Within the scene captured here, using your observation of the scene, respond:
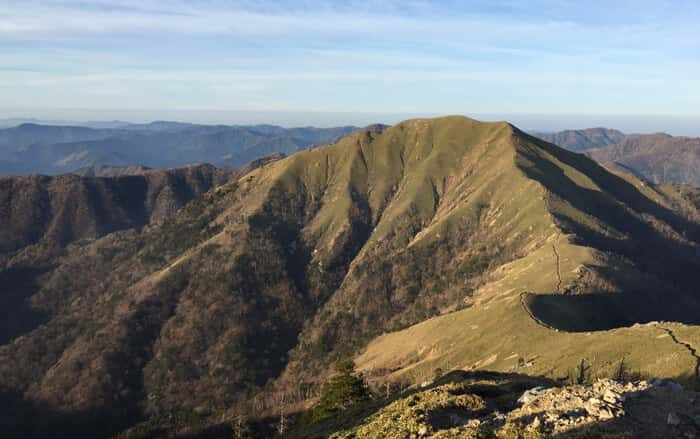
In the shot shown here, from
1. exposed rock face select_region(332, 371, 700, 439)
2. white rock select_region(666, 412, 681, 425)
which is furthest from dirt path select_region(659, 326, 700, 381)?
white rock select_region(666, 412, 681, 425)

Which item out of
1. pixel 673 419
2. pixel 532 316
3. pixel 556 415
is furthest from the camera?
pixel 532 316

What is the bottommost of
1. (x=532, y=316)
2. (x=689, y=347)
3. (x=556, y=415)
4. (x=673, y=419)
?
(x=532, y=316)

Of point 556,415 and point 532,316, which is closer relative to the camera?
point 556,415

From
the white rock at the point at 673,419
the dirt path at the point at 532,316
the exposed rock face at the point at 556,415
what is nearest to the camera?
the exposed rock face at the point at 556,415

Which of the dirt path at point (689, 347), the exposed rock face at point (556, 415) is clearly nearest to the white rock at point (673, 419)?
the exposed rock face at point (556, 415)

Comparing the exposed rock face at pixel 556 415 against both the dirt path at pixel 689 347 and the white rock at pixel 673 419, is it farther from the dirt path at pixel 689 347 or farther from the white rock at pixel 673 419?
the dirt path at pixel 689 347

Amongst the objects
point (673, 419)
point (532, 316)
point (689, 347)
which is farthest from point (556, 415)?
point (532, 316)

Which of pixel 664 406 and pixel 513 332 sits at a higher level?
pixel 664 406

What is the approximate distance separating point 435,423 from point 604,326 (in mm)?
176069

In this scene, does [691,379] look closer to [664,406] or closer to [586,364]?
[586,364]

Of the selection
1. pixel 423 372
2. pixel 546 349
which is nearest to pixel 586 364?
pixel 546 349

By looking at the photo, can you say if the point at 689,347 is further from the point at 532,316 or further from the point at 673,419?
the point at 673,419

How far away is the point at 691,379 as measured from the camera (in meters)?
89.1

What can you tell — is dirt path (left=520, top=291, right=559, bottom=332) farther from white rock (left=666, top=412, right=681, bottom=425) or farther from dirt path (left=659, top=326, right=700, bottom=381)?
white rock (left=666, top=412, right=681, bottom=425)
